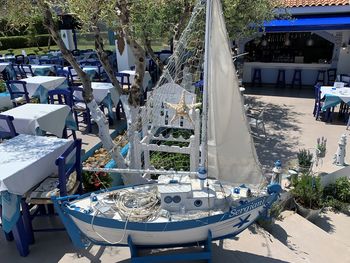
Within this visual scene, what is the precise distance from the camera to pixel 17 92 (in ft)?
A: 32.7

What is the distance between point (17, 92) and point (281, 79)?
10.4 metres

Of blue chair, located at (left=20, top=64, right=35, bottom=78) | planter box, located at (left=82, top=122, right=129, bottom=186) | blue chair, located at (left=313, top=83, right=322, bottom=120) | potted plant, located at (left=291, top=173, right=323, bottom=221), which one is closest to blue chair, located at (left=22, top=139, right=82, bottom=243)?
planter box, located at (left=82, top=122, right=129, bottom=186)

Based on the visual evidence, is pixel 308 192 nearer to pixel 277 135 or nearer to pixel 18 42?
pixel 277 135

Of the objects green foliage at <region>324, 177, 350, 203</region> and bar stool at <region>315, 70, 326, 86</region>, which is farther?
bar stool at <region>315, 70, 326, 86</region>

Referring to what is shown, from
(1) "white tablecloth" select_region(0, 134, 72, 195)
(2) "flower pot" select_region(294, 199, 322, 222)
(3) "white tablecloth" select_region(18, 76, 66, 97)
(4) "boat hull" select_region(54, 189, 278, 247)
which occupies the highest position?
(3) "white tablecloth" select_region(18, 76, 66, 97)

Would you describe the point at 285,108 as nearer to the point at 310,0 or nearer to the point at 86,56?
the point at 310,0

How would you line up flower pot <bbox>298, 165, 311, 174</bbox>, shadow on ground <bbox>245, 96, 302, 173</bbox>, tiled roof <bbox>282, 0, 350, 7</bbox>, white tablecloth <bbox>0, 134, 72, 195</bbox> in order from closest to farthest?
white tablecloth <bbox>0, 134, 72, 195</bbox>, flower pot <bbox>298, 165, 311, 174</bbox>, shadow on ground <bbox>245, 96, 302, 173</bbox>, tiled roof <bbox>282, 0, 350, 7</bbox>

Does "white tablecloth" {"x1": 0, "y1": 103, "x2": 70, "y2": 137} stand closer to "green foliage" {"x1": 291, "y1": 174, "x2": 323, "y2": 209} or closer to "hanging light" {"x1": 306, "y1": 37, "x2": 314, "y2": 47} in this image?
"green foliage" {"x1": 291, "y1": 174, "x2": 323, "y2": 209}

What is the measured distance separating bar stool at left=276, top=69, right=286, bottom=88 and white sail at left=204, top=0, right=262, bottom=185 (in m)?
10.9

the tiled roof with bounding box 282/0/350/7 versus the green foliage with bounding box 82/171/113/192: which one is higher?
the tiled roof with bounding box 282/0/350/7

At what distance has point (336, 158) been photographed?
723cm

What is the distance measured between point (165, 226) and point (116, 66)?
1458cm

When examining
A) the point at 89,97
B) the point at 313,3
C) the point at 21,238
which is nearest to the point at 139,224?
the point at 21,238

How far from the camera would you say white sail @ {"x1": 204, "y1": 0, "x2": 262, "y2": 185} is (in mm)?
4121
